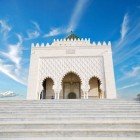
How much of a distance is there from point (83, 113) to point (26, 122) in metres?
1.72

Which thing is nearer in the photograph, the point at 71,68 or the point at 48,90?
the point at 71,68

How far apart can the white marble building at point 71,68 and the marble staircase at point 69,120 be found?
8554mm

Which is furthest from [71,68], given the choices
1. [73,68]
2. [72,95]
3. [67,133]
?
[67,133]

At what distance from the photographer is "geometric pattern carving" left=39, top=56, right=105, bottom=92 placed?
16.2 meters

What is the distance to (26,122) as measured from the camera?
17.5 feet

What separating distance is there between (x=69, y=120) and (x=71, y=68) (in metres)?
11.1

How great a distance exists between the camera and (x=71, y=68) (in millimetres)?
16625

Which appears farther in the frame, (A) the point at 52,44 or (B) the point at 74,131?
(A) the point at 52,44

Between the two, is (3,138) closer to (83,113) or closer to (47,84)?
(83,113)

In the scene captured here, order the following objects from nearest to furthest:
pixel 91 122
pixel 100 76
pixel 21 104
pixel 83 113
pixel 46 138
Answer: pixel 46 138 → pixel 91 122 → pixel 83 113 → pixel 21 104 → pixel 100 76

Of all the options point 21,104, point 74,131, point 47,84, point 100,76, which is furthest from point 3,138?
point 47,84

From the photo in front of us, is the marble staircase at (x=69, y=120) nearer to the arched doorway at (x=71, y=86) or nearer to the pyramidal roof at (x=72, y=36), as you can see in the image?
the arched doorway at (x=71, y=86)

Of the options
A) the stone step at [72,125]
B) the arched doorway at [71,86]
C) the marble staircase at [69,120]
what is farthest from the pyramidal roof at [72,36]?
the stone step at [72,125]

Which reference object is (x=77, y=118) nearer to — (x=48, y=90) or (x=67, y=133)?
(x=67, y=133)
